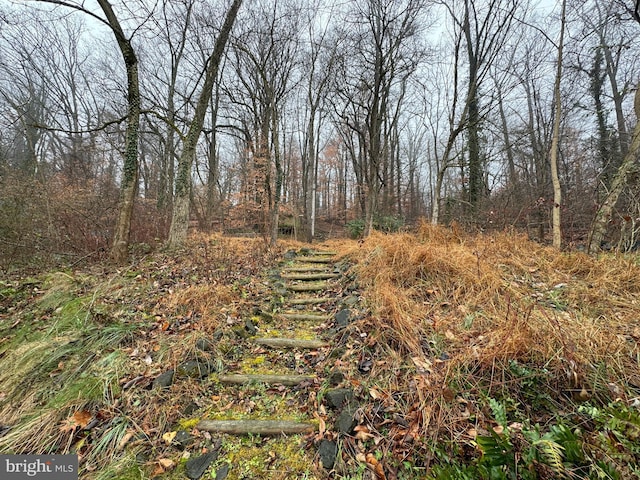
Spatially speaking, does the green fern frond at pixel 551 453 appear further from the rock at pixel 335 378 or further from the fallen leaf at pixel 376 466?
the rock at pixel 335 378

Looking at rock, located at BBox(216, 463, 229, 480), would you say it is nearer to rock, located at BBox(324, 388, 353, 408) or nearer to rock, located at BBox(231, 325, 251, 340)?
rock, located at BBox(324, 388, 353, 408)

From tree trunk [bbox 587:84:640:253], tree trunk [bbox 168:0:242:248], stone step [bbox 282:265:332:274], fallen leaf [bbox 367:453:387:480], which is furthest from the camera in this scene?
tree trunk [bbox 168:0:242:248]

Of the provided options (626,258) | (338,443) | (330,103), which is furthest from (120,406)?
(330,103)

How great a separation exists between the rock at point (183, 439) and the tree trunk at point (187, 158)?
4629mm

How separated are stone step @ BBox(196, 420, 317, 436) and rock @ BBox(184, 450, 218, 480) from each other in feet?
0.59

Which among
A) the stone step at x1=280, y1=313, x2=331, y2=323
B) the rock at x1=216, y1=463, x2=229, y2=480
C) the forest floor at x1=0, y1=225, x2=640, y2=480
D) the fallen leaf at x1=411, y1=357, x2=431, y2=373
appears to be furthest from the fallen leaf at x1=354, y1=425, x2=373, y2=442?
the stone step at x1=280, y1=313, x2=331, y2=323

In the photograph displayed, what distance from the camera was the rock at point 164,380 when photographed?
2.21 metres

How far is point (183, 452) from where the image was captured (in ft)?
5.83

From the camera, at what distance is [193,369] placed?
2367 mm

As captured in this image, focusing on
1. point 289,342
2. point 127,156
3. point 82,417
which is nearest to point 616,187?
point 289,342

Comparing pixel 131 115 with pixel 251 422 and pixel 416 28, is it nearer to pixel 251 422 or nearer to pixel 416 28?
pixel 251 422

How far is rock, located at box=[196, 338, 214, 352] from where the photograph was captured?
2.58 metres

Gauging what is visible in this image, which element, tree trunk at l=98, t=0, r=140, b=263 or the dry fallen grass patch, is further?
tree trunk at l=98, t=0, r=140, b=263

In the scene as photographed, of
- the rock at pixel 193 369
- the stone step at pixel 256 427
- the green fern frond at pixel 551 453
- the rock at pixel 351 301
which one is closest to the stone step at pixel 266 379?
the rock at pixel 193 369
